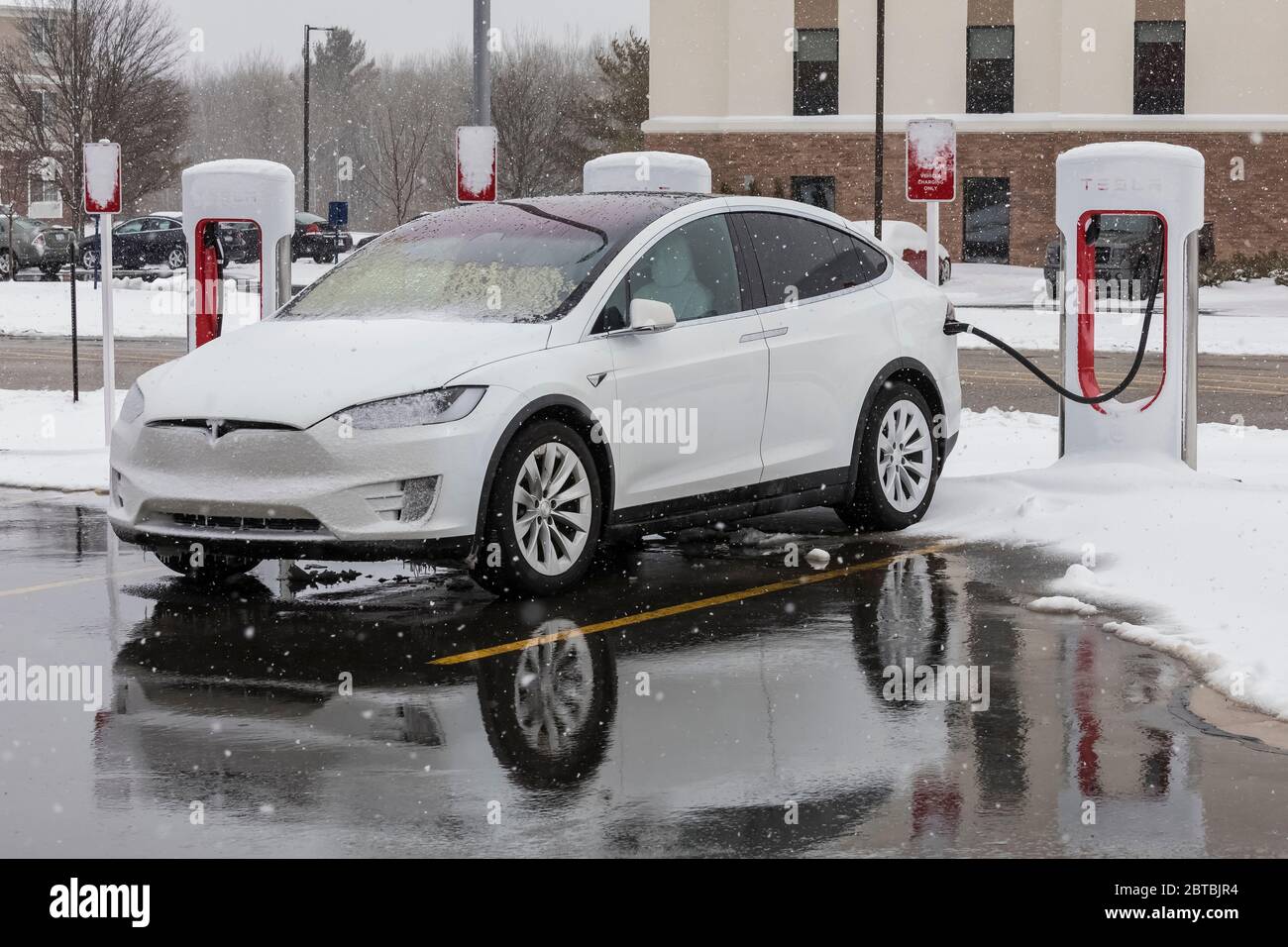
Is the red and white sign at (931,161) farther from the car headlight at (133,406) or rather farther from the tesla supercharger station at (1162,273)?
the car headlight at (133,406)

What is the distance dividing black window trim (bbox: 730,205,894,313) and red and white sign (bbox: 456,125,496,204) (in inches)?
154

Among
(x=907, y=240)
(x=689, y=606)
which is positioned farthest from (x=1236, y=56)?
(x=689, y=606)

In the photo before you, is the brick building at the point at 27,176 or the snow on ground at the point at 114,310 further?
the brick building at the point at 27,176

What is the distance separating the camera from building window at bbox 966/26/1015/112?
4725cm

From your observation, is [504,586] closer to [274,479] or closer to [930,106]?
[274,479]

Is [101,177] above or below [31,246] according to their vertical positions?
above

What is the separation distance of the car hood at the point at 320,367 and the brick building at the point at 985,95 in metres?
38.8

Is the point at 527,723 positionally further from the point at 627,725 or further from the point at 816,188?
the point at 816,188

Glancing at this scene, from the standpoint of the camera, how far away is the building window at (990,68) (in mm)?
47250

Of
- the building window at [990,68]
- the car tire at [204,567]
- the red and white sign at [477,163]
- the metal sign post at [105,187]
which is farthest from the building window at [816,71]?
the car tire at [204,567]

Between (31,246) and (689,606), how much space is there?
37.1 m

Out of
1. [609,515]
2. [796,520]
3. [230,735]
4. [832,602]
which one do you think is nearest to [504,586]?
[609,515]

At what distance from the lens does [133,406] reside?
8.97 meters

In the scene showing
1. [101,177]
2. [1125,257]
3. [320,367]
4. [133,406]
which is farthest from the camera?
[1125,257]
